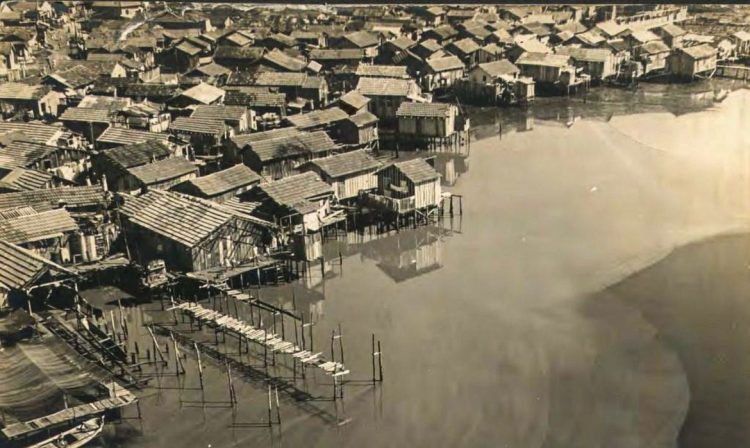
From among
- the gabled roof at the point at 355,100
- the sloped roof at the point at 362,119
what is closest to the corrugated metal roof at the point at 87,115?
→ the gabled roof at the point at 355,100

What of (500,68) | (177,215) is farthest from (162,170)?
(500,68)

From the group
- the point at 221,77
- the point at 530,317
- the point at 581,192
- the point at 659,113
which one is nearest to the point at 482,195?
the point at 581,192

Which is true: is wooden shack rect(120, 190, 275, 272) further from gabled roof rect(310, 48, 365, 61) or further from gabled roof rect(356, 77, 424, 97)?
gabled roof rect(310, 48, 365, 61)

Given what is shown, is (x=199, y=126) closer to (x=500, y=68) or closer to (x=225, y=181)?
(x=225, y=181)

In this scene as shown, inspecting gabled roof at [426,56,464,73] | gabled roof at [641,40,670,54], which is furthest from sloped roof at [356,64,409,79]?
gabled roof at [641,40,670,54]

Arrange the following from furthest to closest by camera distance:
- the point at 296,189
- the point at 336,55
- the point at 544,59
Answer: the point at 336,55, the point at 544,59, the point at 296,189
